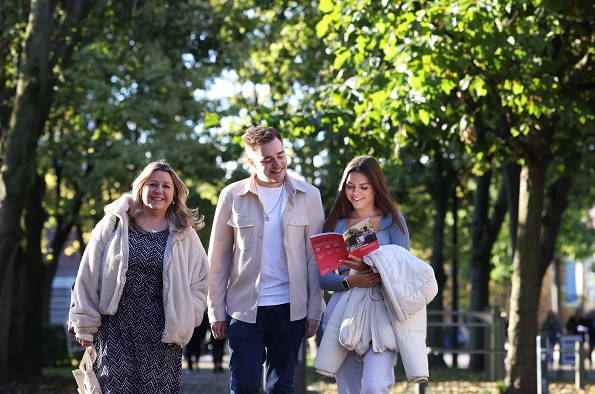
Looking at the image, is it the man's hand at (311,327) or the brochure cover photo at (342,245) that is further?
the man's hand at (311,327)

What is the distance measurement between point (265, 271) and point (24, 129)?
9818 millimetres

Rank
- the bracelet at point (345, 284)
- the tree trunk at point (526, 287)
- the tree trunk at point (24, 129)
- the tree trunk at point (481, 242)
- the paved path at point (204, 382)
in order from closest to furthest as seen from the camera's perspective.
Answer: the bracelet at point (345, 284)
the tree trunk at point (24, 129)
the tree trunk at point (526, 287)
the paved path at point (204, 382)
the tree trunk at point (481, 242)

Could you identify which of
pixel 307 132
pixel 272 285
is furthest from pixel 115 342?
pixel 307 132

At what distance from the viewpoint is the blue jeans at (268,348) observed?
23.8 feet

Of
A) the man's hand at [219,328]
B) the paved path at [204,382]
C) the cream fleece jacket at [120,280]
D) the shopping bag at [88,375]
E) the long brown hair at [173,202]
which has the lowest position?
the paved path at [204,382]

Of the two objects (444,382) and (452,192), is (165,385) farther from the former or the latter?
(452,192)

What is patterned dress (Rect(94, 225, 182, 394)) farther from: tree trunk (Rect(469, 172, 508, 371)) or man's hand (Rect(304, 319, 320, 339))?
tree trunk (Rect(469, 172, 508, 371))

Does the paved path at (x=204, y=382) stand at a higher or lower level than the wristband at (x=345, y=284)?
lower

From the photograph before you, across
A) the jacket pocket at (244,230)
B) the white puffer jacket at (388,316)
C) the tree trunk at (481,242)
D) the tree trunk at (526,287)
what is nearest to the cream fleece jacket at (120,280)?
the jacket pocket at (244,230)

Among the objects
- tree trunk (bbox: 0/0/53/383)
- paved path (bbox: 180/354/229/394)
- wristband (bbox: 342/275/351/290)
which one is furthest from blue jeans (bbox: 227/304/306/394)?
paved path (bbox: 180/354/229/394)

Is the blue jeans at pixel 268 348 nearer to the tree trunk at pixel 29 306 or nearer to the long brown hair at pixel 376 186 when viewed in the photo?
the long brown hair at pixel 376 186

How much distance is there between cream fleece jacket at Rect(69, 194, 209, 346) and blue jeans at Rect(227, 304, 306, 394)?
297mm

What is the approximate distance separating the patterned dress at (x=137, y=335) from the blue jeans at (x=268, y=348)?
42cm

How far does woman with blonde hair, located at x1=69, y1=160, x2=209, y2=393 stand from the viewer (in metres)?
7.09
